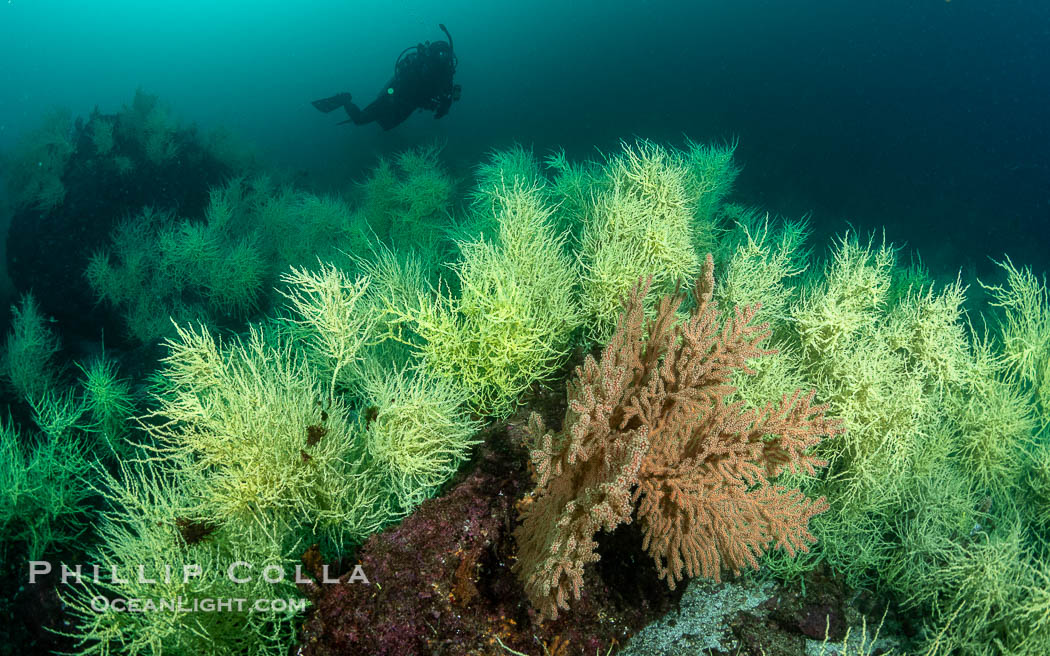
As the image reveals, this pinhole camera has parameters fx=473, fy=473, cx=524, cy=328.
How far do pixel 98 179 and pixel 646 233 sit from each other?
1364cm

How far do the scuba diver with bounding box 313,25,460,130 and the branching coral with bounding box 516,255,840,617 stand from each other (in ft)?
47.5

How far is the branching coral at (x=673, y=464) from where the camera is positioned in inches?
89.3

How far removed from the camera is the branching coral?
227 centimetres

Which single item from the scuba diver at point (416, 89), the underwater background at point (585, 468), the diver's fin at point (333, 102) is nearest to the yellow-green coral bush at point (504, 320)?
the underwater background at point (585, 468)

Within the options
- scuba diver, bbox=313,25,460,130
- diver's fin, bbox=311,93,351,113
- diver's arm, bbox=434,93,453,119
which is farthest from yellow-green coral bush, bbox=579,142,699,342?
diver's fin, bbox=311,93,351,113

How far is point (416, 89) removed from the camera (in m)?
15.6

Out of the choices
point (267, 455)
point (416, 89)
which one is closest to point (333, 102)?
point (416, 89)

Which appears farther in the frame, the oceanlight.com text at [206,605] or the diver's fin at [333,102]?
the diver's fin at [333,102]

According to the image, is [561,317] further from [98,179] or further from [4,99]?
[4,99]

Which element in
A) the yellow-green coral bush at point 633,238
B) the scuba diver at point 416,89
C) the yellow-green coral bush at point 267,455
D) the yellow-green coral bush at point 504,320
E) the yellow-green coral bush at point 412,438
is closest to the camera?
the yellow-green coral bush at point 267,455

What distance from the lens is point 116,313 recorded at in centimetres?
912

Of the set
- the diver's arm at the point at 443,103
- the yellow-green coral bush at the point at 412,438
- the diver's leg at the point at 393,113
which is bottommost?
the yellow-green coral bush at the point at 412,438

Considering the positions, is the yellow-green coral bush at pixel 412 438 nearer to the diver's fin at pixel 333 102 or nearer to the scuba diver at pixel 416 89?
the scuba diver at pixel 416 89

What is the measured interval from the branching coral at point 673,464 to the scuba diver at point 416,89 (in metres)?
14.5
